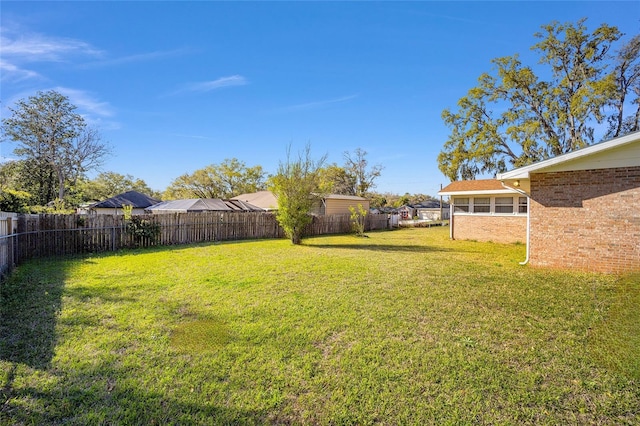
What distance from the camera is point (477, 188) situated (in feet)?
46.6

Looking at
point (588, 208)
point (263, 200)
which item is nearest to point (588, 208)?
point (588, 208)

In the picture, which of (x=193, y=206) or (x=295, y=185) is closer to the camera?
(x=295, y=185)

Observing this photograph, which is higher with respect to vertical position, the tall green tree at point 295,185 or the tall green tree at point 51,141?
the tall green tree at point 51,141

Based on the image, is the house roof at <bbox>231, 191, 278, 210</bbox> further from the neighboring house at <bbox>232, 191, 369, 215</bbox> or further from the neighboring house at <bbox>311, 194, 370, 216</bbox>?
the neighboring house at <bbox>311, 194, 370, 216</bbox>

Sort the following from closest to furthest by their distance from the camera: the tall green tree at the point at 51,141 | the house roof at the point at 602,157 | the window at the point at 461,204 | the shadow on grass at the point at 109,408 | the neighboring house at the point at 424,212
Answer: the shadow on grass at the point at 109,408 < the house roof at the point at 602,157 < the window at the point at 461,204 < the tall green tree at the point at 51,141 < the neighboring house at the point at 424,212

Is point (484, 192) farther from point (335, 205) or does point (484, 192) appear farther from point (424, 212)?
point (424, 212)

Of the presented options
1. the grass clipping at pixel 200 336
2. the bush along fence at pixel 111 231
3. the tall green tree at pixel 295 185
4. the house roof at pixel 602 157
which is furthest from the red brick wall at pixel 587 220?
the bush along fence at pixel 111 231

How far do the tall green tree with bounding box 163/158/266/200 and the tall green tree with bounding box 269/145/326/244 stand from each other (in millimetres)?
26145

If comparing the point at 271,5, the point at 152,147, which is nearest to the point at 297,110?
the point at 271,5

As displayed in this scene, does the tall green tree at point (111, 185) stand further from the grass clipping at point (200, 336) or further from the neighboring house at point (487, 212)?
the grass clipping at point (200, 336)

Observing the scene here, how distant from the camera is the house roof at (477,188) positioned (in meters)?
13.4

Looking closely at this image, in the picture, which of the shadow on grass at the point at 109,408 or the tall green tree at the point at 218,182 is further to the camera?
the tall green tree at the point at 218,182

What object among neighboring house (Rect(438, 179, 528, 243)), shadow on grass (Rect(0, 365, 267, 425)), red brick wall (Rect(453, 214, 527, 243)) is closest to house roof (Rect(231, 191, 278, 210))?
neighboring house (Rect(438, 179, 528, 243))

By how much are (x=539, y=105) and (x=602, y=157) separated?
18013mm
